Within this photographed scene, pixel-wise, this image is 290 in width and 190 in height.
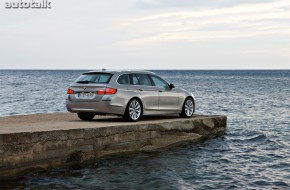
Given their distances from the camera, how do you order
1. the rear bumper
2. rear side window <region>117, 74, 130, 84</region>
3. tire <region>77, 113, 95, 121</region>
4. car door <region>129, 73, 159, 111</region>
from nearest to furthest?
the rear bumper < rear side window <region>117, 74, 130, 84</region> < car door <region>129, 73, 159, 111</region> < tire <region>77, 113, 95, 121</region>

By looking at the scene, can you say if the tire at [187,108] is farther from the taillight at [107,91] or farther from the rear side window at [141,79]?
the taillight at [107,91]

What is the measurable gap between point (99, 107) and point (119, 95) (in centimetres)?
66

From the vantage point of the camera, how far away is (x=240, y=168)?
11.4 m

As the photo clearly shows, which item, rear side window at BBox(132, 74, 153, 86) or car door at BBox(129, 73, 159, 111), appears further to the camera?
rear side window at BBox(132, 74, 153, 86)

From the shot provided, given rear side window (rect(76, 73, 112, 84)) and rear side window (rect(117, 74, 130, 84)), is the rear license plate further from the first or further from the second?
rear side window (rect(117, 74, 130, 84))

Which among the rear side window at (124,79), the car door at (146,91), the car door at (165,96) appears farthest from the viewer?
the car door at (165,96)

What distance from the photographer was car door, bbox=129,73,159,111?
1388cm

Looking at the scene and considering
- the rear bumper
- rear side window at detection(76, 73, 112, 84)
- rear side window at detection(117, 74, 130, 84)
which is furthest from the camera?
rear side window at detection(117, 74, 130, 84)

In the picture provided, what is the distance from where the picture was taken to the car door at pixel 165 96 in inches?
575

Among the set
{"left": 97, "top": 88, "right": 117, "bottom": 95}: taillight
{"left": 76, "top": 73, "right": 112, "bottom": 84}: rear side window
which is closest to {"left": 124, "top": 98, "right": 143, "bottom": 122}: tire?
{"left": 97, "top": 88, "right": 117, "bottom": 95}: taillight

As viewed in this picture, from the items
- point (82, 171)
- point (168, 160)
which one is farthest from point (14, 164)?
point (168, 160)

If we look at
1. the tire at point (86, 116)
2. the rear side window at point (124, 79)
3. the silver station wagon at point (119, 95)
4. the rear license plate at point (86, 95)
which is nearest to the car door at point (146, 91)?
the silver station wagon at point (119, 95)

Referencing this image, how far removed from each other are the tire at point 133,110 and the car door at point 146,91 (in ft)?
0.68

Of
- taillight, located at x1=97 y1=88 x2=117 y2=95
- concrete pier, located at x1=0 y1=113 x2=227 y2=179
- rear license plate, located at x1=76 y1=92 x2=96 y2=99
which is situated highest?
taillight, located at x1=97 y1=88 x2=117 y2=95
